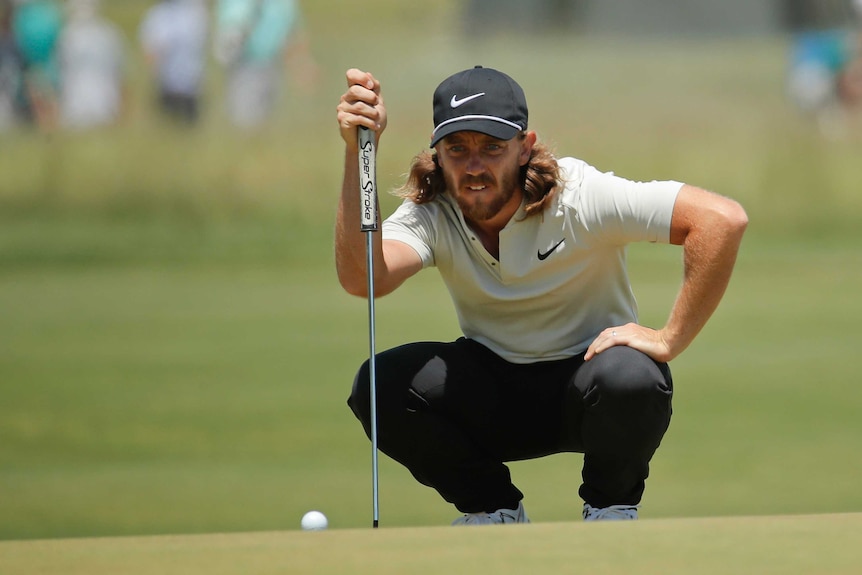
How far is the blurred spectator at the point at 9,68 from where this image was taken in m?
16.2

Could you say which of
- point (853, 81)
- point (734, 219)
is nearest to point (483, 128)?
point (734, 219)

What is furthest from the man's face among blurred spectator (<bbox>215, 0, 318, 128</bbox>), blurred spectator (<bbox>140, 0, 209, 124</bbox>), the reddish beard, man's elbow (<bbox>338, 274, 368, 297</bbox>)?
blurred spectator (<bbox>140, 0, 209, 124</bbox>)

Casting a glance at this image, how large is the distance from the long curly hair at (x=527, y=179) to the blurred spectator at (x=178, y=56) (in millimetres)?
12168

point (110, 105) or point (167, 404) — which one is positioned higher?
point (110, 105)

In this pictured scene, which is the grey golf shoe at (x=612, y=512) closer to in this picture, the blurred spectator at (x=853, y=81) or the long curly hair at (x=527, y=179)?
the long curly hair at (x=527, y=179)

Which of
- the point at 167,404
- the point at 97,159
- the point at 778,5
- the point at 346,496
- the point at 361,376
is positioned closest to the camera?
the point at 361,376

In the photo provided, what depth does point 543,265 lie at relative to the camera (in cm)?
433

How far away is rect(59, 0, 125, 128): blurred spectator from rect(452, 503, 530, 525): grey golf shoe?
12.4 m

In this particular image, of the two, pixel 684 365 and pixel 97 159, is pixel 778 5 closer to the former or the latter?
pixel 97 159

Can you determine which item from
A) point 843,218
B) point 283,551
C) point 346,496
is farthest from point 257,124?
point 283,551

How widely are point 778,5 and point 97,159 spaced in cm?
1166

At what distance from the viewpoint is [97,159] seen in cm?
1495

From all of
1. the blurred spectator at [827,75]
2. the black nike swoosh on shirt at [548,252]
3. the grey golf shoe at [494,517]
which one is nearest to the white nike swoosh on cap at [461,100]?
the black nike swoosh on shirt at [548,252]

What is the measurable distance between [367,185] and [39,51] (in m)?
13.3
